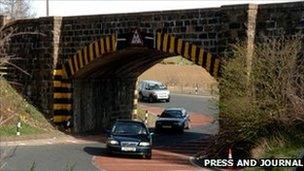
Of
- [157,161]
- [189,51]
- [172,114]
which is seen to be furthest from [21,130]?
[172,114]

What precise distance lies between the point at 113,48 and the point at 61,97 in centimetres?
453

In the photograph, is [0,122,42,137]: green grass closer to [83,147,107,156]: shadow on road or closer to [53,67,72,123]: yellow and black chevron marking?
[53,67,72,123]: yellow and black chevron marking

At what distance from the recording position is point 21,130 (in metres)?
27.4

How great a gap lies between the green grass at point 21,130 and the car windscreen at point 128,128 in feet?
17.7

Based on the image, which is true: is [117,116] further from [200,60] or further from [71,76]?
[200,60]

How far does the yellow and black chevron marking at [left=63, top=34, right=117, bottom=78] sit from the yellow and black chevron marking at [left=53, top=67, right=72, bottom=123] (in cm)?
Result: 42

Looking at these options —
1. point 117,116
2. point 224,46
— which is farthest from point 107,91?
point 224,46

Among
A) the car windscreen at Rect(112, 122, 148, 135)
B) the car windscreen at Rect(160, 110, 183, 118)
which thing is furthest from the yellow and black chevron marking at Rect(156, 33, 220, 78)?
the car windscreen at Rect(160, 110, 183, 118)

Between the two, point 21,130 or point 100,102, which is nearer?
point 21,130

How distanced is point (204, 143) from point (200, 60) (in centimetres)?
668

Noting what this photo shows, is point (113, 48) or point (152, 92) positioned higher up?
point (113, 48)

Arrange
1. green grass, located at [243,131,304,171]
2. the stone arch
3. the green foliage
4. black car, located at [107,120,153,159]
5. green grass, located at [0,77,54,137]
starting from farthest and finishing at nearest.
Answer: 1. green grass, located at [0,77,54,137]
2. the stone arch
3. black car, located at [107,120,153,159]
4. the green foliage
5. green grass, located at [243,131,304,171]

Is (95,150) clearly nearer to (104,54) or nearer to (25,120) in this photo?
(104,54)

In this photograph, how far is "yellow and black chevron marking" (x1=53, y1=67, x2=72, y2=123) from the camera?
29.8m
